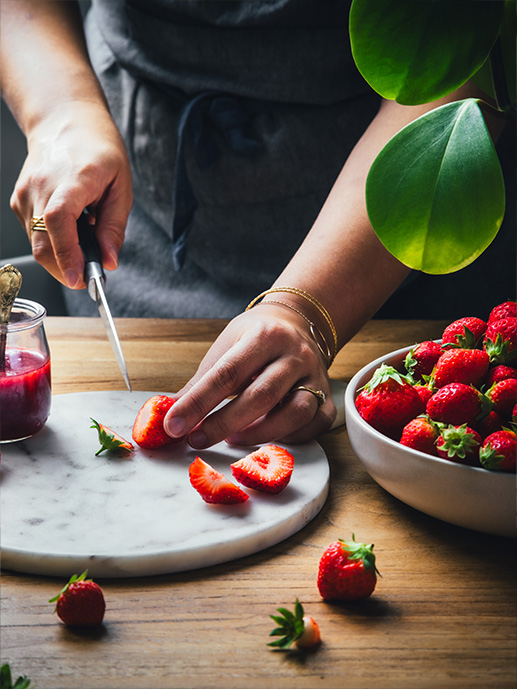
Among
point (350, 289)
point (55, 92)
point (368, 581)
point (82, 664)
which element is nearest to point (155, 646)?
point (82, 664)

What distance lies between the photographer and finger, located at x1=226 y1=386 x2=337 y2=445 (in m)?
0.88

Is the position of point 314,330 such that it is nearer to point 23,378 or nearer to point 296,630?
point 23,378

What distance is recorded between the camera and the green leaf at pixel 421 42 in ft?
1.85

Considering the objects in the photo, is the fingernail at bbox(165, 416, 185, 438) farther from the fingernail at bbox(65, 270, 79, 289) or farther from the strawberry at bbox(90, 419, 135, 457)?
the fingernail at bbox(65, 270, 79, 289)

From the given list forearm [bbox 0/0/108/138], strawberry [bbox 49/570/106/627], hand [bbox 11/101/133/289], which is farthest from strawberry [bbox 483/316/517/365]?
forearm [bbox 0/0/108/138]

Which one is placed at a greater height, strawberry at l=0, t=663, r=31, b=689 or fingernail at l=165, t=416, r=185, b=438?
strawberry at l=0, t=663, r=31, b=689

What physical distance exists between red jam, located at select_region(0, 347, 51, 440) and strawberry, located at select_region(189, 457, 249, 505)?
0.80 ft

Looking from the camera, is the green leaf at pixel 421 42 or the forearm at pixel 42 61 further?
the forearm at pixel 42 61

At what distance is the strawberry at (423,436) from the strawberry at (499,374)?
0.09m

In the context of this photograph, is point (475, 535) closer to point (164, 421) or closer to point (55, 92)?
point (164, 421)

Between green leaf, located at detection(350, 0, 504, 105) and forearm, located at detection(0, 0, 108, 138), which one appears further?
forearm, located at detection(0, 0, 108, 138)

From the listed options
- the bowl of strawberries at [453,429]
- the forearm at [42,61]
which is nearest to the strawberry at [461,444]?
the bowl of strawberries at [453,429]

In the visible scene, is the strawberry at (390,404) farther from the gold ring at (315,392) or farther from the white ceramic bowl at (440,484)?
the gold ring at (315,392)

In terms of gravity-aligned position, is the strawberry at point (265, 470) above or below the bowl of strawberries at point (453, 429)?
below
